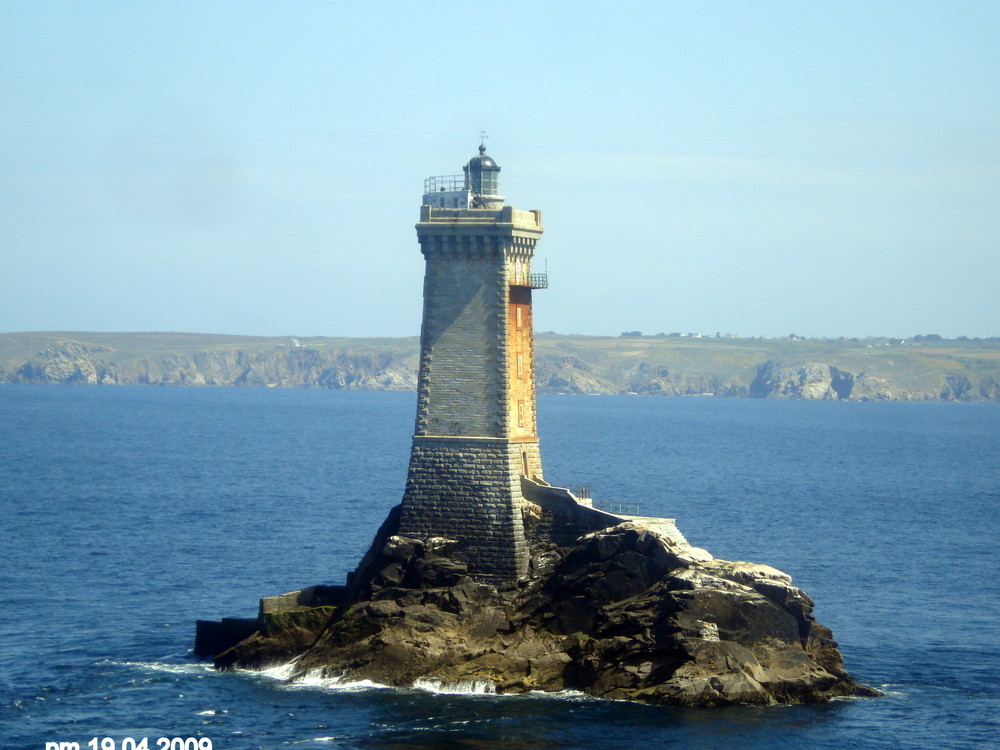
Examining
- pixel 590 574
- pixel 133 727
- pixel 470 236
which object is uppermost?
pixel 470 236

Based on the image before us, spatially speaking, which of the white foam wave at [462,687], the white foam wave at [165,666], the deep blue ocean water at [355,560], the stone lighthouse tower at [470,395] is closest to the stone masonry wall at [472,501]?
the stone lighthouse tower at [470,395]

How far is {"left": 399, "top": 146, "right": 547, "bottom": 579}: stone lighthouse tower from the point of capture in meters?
48.2

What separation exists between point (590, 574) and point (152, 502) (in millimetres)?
49284

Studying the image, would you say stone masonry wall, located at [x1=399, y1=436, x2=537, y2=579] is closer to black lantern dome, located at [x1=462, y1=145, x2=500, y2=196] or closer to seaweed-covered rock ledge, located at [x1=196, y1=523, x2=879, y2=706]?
seaweed-covered rock ledge, located at [x1=196, y1=523, x2=879, y2=706]

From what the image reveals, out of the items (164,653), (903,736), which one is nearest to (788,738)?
(903,736)

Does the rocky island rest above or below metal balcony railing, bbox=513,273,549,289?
below

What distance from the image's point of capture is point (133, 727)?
40219 millimetres

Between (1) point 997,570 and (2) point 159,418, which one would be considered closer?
A: (1) point 997,570

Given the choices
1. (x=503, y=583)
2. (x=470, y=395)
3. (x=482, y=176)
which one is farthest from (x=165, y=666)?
(x=482, y=176)

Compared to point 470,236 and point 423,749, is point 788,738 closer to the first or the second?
point 423,749

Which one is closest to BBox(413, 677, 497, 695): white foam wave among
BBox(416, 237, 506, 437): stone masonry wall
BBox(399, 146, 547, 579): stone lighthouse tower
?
BBox(399, 146, 547, 579): stone lighthouse tower

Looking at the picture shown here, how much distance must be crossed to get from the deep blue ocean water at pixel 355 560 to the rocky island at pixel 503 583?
1.21 m

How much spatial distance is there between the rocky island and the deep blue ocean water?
1205mm

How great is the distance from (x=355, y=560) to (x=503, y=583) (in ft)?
64.0
